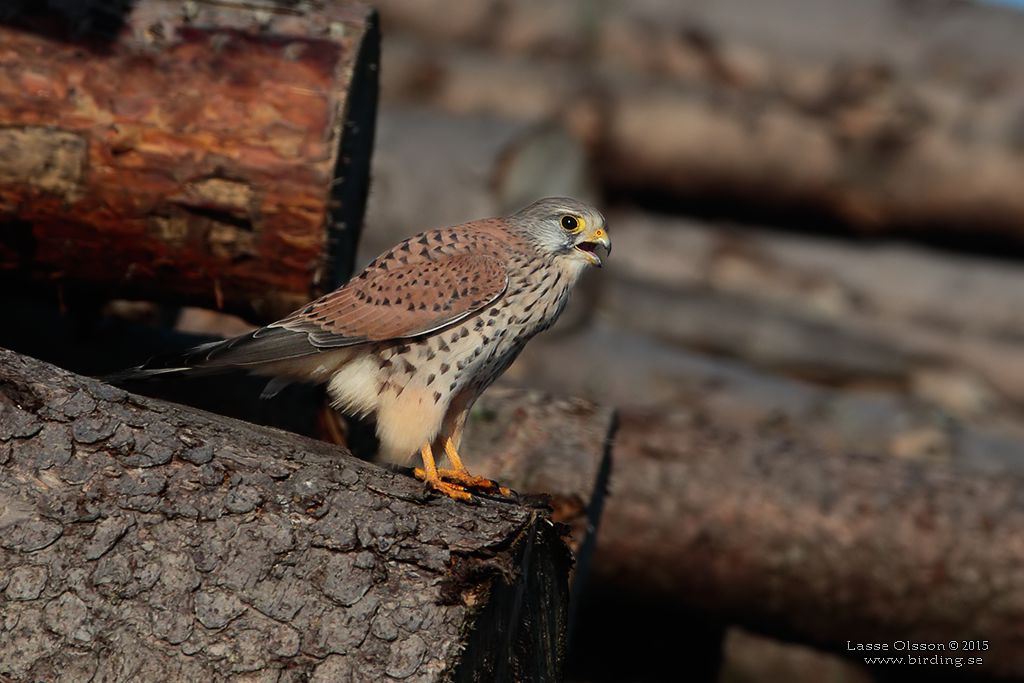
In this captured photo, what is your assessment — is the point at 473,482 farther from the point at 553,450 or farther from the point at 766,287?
the point at 766,287

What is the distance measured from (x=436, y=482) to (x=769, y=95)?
6.39 meters

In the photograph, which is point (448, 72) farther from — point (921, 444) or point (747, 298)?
point (921, 444)

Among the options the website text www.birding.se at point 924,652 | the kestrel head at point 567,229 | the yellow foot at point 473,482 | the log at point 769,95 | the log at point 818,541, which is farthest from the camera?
the log at point 769,95

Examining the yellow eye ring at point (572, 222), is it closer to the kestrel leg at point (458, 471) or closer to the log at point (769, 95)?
the kestrel leg at point (458, 471)

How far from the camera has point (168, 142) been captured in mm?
4035

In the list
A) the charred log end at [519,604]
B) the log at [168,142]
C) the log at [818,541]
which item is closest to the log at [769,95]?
the log at [818,541]

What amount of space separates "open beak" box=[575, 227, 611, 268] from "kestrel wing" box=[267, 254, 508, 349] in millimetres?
308

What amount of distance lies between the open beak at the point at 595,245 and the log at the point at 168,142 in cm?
82

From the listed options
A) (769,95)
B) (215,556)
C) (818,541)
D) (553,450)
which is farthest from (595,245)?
(769,95)

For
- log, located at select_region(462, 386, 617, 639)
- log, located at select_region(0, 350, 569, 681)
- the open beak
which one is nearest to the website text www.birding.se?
log, located at select_region(462, 386, 617, 639)

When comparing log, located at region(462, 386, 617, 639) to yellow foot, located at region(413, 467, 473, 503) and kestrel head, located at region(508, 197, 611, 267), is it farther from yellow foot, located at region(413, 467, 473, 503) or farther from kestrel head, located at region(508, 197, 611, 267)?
yellow foot, located at region(413, 467, 473, 503)

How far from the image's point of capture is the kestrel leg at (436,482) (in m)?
2.96

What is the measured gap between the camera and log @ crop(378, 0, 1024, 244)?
8.66 meters

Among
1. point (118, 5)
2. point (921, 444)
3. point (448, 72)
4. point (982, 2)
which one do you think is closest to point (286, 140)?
point (118, 5)
